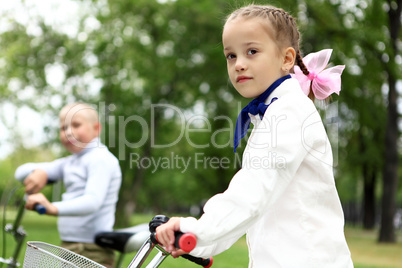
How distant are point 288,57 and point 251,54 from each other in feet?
0.71

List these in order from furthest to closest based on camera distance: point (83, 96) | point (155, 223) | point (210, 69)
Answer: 1. point (83, 96)
2. point (210, 69)
3. point (155, 223)

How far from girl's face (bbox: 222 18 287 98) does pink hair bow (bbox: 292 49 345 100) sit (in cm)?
45

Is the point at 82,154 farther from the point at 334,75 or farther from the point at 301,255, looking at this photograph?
the point at 301,255

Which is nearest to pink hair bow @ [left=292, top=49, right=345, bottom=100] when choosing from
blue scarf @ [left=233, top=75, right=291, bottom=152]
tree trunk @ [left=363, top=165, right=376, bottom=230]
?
blue scarf @ [left=233, top=75, right=291, bottom=152]

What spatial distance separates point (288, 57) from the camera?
2176mm

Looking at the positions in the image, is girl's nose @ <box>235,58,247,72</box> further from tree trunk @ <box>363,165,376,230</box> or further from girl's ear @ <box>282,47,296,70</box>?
tree trunk @ <box>363,165,376,230</box>

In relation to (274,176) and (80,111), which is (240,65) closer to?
(274,176)

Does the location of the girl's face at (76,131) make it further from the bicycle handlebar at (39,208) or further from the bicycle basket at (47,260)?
the bicycle basket at (47,260)

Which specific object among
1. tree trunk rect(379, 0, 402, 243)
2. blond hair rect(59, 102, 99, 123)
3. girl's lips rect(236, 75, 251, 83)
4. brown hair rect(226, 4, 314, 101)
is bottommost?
tree trunk rect(379, 0, 402, 243)

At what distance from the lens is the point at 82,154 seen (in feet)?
13.3

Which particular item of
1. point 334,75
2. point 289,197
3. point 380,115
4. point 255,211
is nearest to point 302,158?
point 289,197

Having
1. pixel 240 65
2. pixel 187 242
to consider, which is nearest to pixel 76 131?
pixel 240 65

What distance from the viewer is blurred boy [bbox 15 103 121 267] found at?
3.75 metres

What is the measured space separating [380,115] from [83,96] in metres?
13.3
